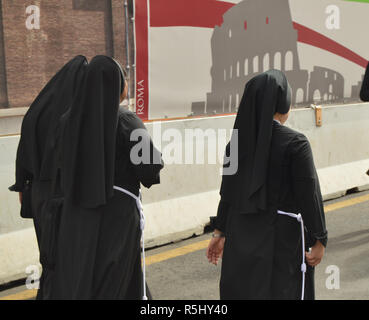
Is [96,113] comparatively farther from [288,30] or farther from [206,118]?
[288,30]

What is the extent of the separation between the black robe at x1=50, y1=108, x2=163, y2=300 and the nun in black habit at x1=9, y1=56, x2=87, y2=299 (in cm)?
63

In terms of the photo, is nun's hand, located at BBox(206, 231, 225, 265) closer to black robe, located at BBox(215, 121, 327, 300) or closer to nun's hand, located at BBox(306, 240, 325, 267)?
black robe, located at BBox(215, 121, 327, 300)

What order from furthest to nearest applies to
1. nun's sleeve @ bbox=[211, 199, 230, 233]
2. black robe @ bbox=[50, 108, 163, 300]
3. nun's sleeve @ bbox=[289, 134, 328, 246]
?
1. nun's sleeve @ bbox=[211, 199, 230, 233]
2. black robe @ bbox=[50, 108, 163, 300]
3. nun's sleeve @ bbox=[289, 134, 328, 246]

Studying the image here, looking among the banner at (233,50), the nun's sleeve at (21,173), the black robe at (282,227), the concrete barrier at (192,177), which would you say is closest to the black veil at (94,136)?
the black robe at (282,227)

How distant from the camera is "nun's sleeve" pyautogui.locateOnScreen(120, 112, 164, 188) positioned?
3.77 m

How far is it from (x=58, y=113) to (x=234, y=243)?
5.17ft

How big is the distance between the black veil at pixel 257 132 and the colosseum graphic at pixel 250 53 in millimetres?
3675

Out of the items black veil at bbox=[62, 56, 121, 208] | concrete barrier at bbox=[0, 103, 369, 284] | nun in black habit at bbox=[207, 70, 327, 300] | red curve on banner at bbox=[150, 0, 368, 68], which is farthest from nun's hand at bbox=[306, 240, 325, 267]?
red curve on banner at bbox=[150, 0, 368, 68]

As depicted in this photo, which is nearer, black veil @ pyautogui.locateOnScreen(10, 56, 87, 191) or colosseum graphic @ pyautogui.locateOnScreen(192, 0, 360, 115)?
black veil @ pyautogui.locateOnScreen(10, 56, 87, 191)

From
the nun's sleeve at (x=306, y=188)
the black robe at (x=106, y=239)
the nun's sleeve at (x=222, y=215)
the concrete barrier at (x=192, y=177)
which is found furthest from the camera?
the concrete barrier at (x=192, y=177)

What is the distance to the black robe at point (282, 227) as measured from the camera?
357 cm

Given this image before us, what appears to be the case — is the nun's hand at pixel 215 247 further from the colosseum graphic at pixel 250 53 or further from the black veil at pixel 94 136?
the colosseum graphic at pixel 250 53

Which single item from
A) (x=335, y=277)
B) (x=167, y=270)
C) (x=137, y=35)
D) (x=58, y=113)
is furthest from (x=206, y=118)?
(x=58, y=113)
